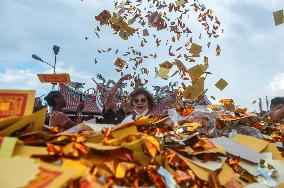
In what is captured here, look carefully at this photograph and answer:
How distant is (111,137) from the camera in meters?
1.83

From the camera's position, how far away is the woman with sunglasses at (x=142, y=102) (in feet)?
13.3

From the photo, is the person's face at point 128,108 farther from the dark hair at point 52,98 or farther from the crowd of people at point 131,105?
the dark hair at point 52,98

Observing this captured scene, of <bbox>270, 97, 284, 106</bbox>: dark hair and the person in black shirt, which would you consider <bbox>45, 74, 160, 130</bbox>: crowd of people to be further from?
<bbox>270, 97, 284, 106</bbox>: dark hair

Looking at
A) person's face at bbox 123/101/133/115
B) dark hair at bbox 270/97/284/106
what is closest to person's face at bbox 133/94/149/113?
person's face at bbox 123/101/133/115

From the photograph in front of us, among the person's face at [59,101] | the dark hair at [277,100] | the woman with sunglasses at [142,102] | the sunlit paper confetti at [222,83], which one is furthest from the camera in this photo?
the dark hair at [277,100]

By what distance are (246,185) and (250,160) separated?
0.73 ft

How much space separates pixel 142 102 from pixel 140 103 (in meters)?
0.03

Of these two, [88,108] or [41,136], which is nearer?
[41,136]

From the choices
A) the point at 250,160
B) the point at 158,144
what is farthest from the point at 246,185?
the point at 158,144

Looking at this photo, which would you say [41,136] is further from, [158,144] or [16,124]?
[158,144]

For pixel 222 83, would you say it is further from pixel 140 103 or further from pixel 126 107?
pixel 126 107

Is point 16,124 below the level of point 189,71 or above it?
below

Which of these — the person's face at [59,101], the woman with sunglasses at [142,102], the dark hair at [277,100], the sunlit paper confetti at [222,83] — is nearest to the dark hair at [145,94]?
the woman with sunglasses at [142,102]

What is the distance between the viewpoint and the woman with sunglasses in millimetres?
4066
